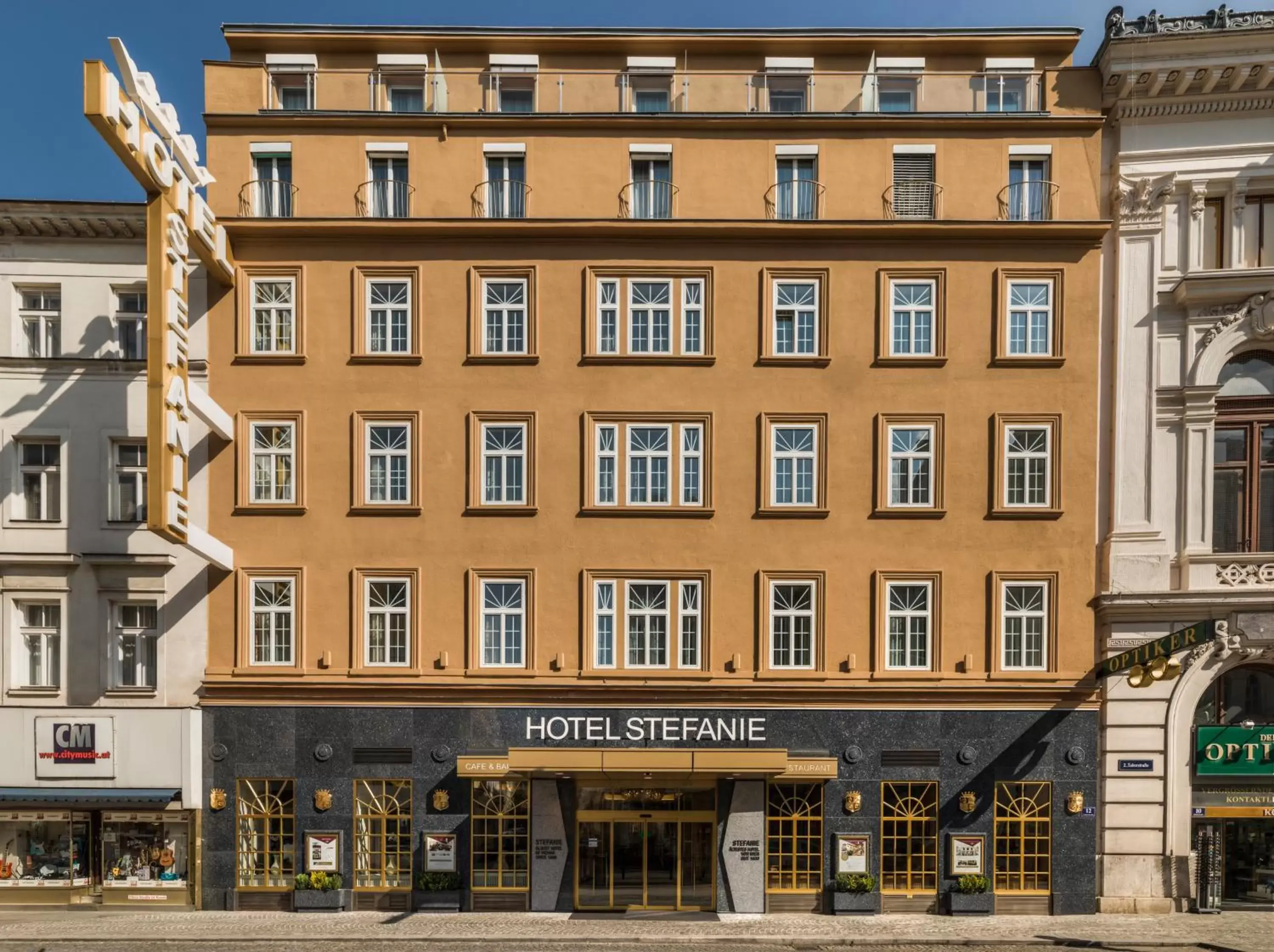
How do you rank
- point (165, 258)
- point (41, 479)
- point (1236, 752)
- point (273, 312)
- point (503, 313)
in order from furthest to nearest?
point (273, 312) → point (503, 313) → point (41, 479) → point (1236, 752) → point (165, 258)

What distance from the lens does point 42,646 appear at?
20672mm

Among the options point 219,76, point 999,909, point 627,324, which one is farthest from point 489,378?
point 999,909

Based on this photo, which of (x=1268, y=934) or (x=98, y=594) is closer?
(x=1268, y=934)

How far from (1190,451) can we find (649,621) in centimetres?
1342

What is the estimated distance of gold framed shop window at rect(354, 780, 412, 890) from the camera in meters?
20.2

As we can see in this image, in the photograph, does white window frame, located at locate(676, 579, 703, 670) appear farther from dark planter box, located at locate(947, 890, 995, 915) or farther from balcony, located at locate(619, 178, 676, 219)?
balcony, located at locate(619, 178, 676, 219)

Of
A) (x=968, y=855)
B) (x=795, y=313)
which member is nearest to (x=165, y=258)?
(x=795, y=313)

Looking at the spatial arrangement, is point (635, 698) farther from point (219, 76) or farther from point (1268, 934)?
point (219, 76)

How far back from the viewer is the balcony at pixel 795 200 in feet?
68.8

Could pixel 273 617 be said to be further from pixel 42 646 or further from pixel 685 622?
pixel 685 622

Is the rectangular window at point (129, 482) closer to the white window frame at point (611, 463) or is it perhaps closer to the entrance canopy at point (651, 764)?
the entrance canopy at point (651, 764)

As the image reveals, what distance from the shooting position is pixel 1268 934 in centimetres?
1842

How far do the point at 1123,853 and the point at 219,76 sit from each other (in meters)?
28.6

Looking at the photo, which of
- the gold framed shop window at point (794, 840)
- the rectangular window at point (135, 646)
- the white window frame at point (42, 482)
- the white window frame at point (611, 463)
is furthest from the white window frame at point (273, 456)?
the gold framed shop window at point (794, 840)
